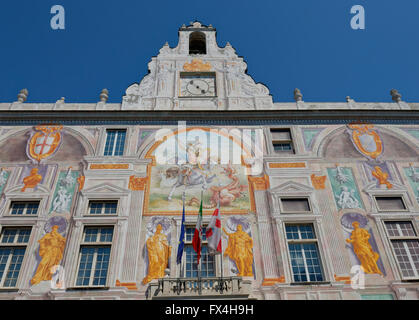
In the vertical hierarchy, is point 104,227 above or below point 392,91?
below

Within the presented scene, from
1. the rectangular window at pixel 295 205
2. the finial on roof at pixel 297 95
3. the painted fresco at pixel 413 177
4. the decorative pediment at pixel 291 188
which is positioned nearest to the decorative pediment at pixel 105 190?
the decorative pediment at pixel 291 188

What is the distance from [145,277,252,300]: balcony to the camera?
13.1 meters

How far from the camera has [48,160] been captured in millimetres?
18125

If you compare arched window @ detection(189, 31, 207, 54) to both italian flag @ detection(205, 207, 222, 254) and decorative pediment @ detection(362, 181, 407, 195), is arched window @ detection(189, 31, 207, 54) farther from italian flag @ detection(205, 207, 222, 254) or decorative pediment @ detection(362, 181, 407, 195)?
italian flag @ detection(205, 207, 222, 254)

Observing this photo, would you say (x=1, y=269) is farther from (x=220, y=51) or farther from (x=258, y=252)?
(x=220, y=51)

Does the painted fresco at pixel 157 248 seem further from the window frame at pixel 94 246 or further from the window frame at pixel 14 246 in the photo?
the window frame at pixel 14 246

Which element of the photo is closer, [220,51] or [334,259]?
[334,259]

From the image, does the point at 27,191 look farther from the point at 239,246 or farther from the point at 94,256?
the point at 239,246

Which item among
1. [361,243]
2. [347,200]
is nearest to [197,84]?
[347,200]

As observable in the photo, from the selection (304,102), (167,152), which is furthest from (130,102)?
(304,102)

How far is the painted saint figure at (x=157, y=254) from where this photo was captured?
47.9ft

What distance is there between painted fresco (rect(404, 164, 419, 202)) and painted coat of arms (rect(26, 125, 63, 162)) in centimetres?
1571
